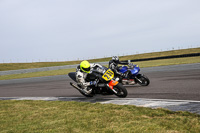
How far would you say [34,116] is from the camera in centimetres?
574

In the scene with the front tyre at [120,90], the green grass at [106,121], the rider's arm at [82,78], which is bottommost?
→ the green grass at [106,121]

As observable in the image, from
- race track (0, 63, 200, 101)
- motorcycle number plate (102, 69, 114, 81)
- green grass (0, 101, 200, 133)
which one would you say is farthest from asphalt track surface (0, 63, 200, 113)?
green grass (0, 101, 200, 133)

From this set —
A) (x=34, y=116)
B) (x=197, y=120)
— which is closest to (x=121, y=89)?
(x=34, y=116)

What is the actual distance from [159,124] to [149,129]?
1.18ft

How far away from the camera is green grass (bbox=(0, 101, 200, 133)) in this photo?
391 cm

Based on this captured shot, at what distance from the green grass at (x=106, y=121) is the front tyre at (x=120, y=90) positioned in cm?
153

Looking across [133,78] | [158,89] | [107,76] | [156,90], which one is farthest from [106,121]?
[133,78]

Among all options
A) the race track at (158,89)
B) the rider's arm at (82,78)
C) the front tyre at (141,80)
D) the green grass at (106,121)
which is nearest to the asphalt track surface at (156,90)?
the race track at (158,89)

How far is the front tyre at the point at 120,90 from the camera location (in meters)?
7.43

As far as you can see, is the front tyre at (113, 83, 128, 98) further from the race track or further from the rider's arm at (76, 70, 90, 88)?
the rider's arm at (76, 70, 90, 88)

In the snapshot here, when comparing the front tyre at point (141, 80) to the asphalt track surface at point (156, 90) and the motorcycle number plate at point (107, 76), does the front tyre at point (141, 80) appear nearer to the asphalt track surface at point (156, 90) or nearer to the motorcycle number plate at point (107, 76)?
the asphalt track surface at point (156, 90)

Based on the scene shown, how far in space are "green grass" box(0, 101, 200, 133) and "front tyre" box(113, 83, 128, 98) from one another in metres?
1.53

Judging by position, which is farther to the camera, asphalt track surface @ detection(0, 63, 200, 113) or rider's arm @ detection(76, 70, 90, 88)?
rider's arm @ detection(76, 70, 90, 88)

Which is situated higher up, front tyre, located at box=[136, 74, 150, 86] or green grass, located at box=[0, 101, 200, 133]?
front tyre, located at box=[136, 74, 150, 86]
